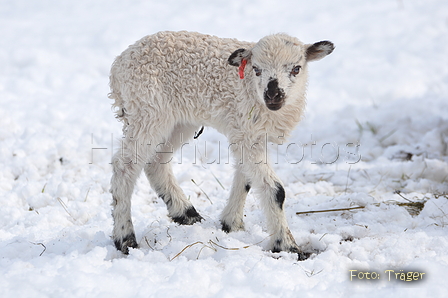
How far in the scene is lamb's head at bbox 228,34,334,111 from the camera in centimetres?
350

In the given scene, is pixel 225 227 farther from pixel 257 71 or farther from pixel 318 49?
pixel 318 49

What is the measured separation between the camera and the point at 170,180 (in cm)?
453

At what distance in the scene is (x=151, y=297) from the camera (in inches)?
101

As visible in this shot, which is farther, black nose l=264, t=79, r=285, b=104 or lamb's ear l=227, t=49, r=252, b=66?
lamb's ear l=227, t=49, r=252, b=66

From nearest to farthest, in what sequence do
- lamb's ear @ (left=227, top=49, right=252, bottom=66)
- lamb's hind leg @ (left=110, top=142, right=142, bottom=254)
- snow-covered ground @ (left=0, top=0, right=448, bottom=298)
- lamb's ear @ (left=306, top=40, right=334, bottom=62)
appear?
1. snow-covered ground @ (left=0, top=0, right=448, bottom=298)
2. lamb's ear @ (left=227, top=49, right=252, bottom=66)
3. lamb's ear @ (left=306, top=40, right=334, bottom=62)
4. lamb's hind leg @ (left=110, top=142, right=142, bottom=254)

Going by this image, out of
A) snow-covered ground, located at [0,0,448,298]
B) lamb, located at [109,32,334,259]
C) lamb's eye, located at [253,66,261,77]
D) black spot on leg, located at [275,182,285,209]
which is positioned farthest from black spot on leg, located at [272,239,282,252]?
lamb's eye, located at [253,66,261,77]

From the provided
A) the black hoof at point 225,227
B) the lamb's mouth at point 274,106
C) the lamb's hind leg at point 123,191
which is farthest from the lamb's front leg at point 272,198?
the lamb's hind leg at point 123,191

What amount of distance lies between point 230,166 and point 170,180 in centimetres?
185

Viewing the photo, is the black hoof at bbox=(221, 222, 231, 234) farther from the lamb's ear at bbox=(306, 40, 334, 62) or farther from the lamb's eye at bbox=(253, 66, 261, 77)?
the lamb's ear at bbox=(306, 40, 334, 62)

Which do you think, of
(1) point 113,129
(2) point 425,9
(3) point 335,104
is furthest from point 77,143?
(2) point 425,9

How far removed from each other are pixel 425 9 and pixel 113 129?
938 cm

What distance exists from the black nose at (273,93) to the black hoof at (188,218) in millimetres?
1524

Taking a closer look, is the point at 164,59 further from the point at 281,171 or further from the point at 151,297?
the point at 281,171

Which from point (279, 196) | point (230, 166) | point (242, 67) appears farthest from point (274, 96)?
point (230, 166)
